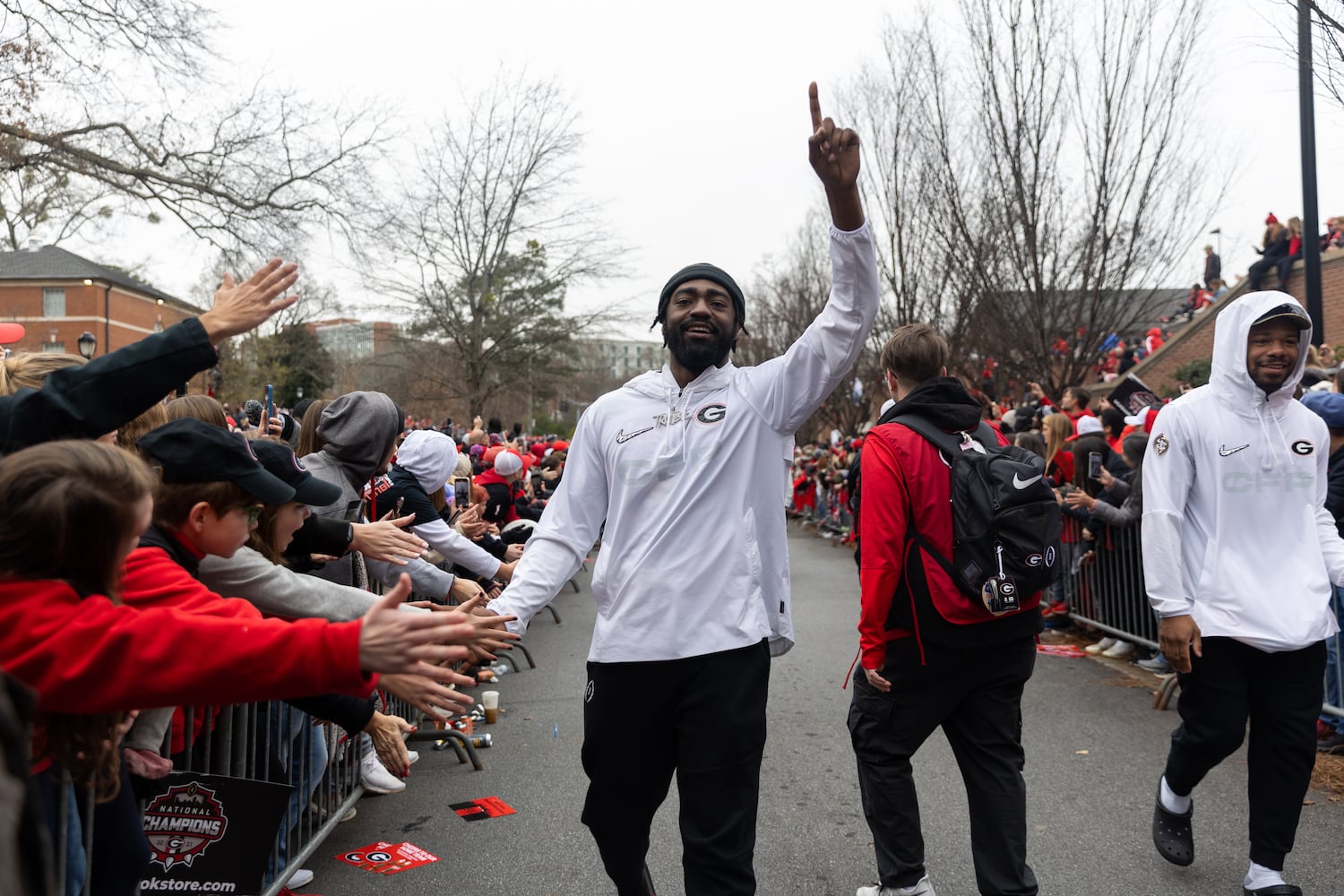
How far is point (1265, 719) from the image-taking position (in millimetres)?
3688

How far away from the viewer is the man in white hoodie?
3623 millimetres

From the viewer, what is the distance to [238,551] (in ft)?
9.95

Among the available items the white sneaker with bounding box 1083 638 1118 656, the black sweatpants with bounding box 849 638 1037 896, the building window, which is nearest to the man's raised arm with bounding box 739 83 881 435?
the black sweatpants with bounding box 849 638 1037 896

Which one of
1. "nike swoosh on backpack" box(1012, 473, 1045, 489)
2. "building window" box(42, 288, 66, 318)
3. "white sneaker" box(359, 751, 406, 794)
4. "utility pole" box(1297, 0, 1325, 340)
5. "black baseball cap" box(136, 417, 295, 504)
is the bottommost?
"white sneaker" box(359, 751, 406, 794)

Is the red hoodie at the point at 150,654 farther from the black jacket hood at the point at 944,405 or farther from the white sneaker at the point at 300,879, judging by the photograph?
the white sneaker at the point at 300,879

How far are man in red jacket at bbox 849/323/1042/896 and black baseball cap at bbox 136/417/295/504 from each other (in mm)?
2009

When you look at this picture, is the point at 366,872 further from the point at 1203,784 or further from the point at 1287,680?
the point at 1203,784

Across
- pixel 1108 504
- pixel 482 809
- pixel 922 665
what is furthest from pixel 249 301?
pixel 1108 504

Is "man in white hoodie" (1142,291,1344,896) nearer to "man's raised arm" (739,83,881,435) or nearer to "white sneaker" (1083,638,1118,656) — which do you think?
"man's raised arm" (739,83,881,435)

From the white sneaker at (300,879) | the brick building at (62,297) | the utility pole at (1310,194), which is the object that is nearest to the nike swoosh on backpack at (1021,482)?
the white sneaker at (300,879)

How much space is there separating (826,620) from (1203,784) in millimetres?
5416

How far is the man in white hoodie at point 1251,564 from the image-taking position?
3.62 meters

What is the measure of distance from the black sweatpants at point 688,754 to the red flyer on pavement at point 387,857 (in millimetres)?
1576

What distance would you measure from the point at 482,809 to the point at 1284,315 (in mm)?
4175
